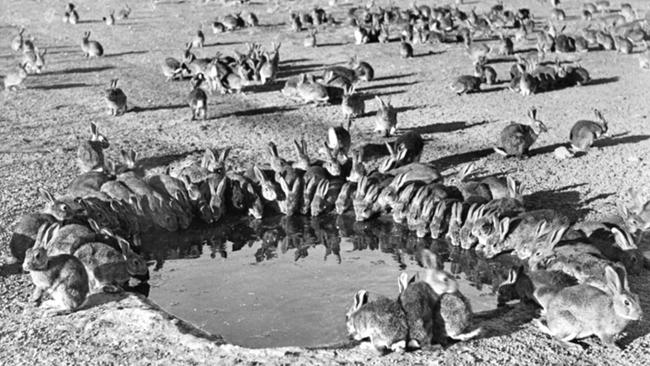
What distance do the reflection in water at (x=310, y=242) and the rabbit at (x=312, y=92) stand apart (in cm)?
667

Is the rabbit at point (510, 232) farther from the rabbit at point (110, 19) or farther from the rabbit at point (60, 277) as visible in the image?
the rabbit at point (110, 19)

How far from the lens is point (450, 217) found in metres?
10.2

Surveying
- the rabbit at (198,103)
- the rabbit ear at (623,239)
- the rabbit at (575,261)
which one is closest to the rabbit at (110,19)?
the rabbit at (198,103)

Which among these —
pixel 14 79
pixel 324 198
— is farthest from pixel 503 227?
pixel 14 79

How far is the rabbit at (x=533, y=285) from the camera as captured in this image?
25.8ft

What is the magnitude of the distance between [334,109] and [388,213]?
Answer: 6.57 m

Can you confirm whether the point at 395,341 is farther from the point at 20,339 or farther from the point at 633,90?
the point at 633,90

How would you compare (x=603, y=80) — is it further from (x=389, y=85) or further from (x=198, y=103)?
(x=198, y=103)

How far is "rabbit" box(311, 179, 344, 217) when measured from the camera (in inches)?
440

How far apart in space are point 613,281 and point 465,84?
11481 mm

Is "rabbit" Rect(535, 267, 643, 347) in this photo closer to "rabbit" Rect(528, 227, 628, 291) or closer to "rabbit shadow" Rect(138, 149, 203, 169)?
"rabbit" Rect(528, 227, 628, 291)

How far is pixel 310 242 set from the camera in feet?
34.5

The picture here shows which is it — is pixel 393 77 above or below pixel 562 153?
above

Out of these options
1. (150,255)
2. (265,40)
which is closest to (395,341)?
(150,255)
